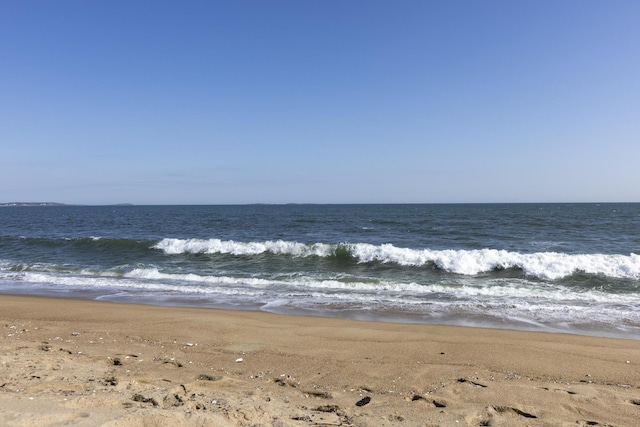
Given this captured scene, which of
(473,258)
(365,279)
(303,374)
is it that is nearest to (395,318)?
(303,374)

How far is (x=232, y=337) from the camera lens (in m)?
6.62

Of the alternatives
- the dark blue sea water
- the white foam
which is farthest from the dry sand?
the white foam

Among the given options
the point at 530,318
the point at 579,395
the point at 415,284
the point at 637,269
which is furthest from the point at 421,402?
the point at 637,269

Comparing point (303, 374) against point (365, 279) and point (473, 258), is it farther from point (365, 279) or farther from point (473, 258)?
point (473, 258)

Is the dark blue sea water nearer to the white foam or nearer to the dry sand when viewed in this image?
the white foam

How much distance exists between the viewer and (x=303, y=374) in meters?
4.96

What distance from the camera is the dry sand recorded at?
143 inches

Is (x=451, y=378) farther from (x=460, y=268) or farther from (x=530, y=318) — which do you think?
(x=460, y=268)

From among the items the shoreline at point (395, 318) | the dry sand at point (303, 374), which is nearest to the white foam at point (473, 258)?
the shoreline at point (395, 318)

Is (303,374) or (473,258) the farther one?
(473,258)

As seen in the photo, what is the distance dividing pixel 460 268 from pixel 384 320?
8111mm

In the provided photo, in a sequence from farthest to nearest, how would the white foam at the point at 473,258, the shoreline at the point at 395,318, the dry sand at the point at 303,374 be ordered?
1. the white foam at the point at 473,258
2. the shoreline at the point at 395,318
3. the dry sand at the point at 303,374

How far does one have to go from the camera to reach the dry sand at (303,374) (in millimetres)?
3621

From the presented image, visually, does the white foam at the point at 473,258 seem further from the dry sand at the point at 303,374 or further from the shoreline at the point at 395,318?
the dry sand at the point at 303,374
